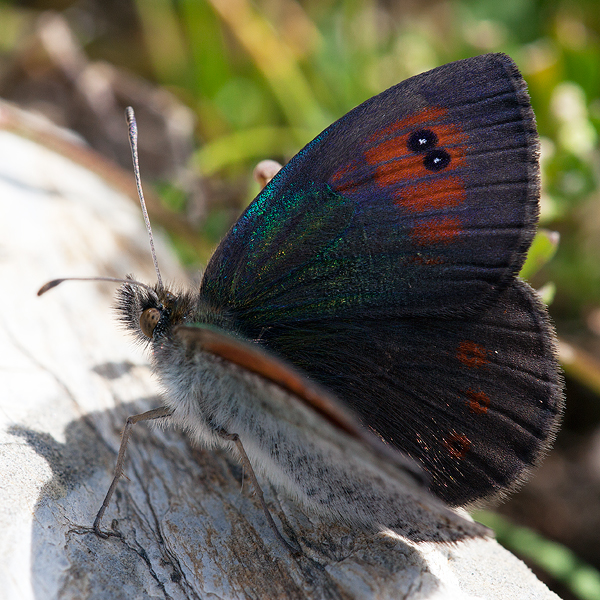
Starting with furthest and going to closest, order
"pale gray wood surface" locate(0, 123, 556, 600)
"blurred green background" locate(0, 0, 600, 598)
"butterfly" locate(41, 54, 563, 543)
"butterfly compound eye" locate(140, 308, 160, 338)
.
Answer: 1. "blurred green background" locate(0, 0, 600, 598)
2. "butterfly compound eye" locate(140, 308, 160, 338)
3. "butterfly" locate(41, 54, 563, 543)
4. "pale gray wood surface" locate(0, 123, 556, 600)

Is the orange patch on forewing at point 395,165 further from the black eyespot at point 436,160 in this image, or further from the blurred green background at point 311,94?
the blurred green background at point 311,94

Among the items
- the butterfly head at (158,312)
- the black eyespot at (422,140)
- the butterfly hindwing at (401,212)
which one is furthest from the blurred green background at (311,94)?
the butterfly head at (158,312)

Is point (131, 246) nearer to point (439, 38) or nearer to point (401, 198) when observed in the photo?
point (401, 198)

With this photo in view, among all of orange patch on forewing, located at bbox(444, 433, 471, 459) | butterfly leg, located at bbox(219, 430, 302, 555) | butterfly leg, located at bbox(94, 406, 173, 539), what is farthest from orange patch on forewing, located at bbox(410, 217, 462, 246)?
butterfly leg, located at bbox(94, 406, 173, 539)

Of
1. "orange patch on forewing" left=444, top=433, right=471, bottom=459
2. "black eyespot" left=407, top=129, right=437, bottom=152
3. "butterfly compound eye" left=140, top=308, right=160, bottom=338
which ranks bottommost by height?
"orange patch on forewing" left=444, top=433, right=471, bottom=459

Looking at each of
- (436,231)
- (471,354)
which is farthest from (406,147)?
(471,354)

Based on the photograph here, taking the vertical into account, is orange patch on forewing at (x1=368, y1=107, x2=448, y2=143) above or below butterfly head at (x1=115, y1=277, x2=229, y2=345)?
above

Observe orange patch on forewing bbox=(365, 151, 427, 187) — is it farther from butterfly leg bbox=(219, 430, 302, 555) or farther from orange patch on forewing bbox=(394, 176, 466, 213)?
butterfly leg bbox=(219, 430, 302, 555)

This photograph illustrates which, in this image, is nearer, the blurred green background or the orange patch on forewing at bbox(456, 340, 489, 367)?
the orange patch on forewing at bbox(456, 340, 489, 367)

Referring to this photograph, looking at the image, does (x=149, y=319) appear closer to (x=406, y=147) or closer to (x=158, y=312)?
(x=158, y=312)
